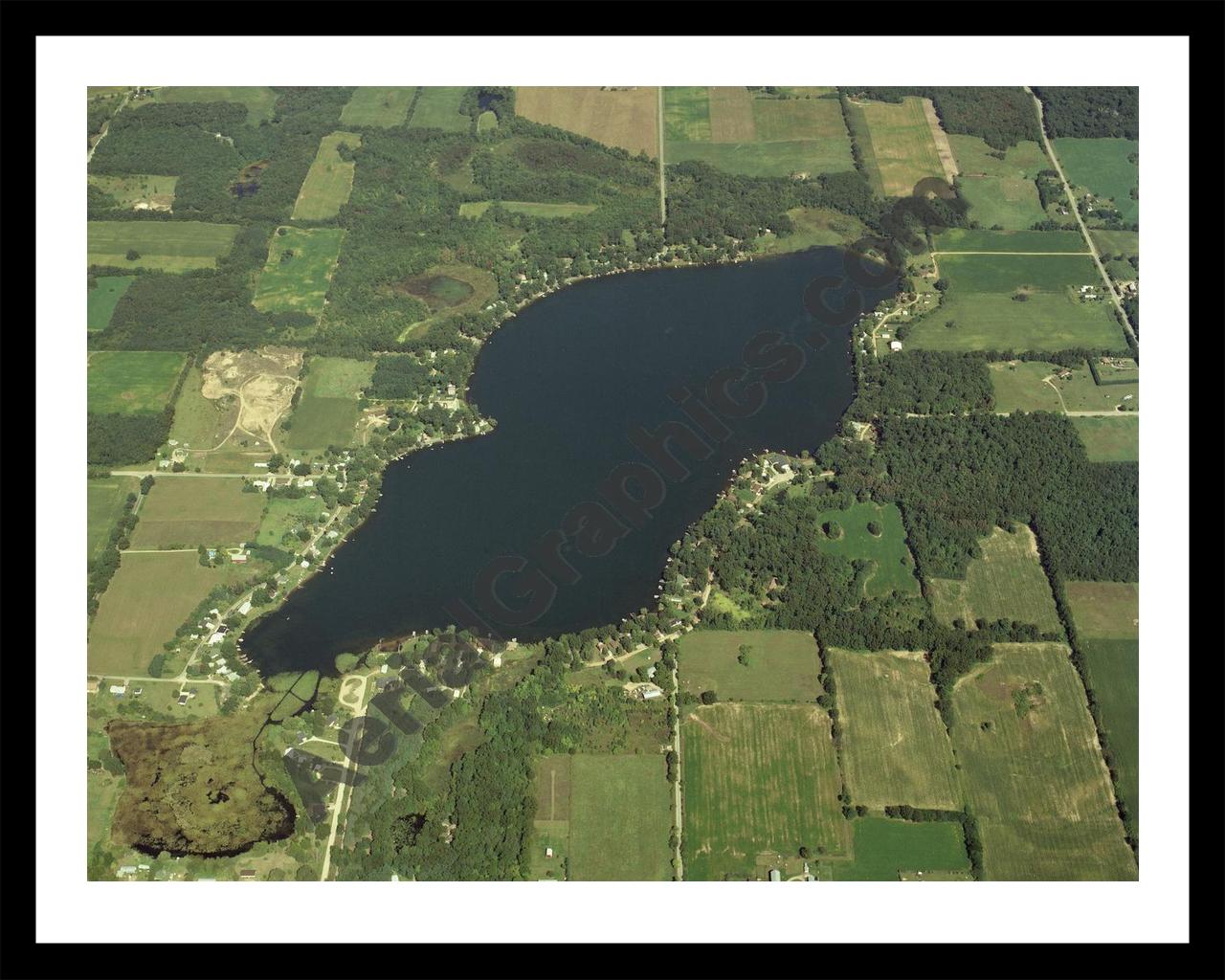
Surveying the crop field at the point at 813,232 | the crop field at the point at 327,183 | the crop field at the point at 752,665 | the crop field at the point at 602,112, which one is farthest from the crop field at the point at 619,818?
the crop field at the point at 602,112

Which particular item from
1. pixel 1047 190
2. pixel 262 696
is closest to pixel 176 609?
pixel 262 696

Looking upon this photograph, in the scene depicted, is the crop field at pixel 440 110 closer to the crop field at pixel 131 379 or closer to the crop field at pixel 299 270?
the crop field at pixel 299 270

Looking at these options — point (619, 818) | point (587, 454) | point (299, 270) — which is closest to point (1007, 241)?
point (587, 454)

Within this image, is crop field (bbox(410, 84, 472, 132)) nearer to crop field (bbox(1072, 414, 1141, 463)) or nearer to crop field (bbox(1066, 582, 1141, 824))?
crop field (bbox(1072, 414, 1141, 463))

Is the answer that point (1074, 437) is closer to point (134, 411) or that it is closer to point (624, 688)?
point (624, 688)

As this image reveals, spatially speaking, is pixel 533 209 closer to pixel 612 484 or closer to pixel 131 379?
pixel 612 484
